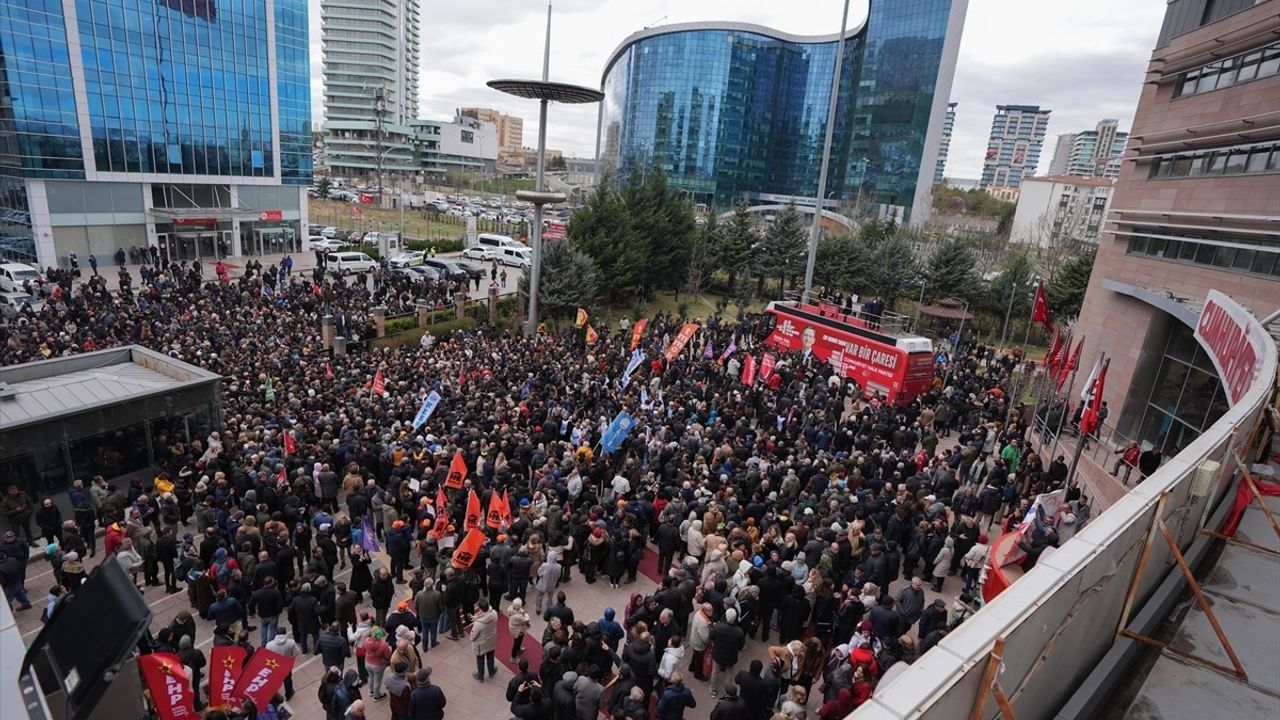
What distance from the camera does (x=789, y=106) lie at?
113 metres

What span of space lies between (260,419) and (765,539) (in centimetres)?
1193

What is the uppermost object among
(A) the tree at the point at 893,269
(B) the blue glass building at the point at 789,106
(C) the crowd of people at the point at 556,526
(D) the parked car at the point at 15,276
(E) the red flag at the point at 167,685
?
(B) the blue glass building at the point at 789,106

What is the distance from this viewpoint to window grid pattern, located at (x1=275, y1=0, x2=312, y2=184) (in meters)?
46.0

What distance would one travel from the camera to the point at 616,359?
75.7 feet

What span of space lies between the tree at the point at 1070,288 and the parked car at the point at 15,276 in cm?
4844

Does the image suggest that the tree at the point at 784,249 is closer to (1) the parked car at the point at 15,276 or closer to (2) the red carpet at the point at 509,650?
(2) the red carpet at the point at 509,650

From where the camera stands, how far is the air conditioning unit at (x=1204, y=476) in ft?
14.4

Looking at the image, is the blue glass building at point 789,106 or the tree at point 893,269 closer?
the tree at point 893,269

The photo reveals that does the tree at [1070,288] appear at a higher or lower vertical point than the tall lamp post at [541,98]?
lower

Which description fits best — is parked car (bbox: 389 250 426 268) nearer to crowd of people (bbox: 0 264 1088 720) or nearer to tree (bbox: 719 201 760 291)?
tree (bbox: 719 201 760 291)

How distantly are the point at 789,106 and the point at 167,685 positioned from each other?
119455 mm

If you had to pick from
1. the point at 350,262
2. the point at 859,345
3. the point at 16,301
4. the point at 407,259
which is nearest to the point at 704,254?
the point at 407,259

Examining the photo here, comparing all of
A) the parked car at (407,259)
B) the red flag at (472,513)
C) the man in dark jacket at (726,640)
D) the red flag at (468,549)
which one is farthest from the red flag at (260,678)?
the parked car at (407,259)

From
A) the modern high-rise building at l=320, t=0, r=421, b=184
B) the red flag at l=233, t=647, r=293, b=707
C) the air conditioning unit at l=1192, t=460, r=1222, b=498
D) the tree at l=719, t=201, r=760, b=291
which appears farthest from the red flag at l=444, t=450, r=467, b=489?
the modern high-rise building at l=320, t=0, r=421, b=184
